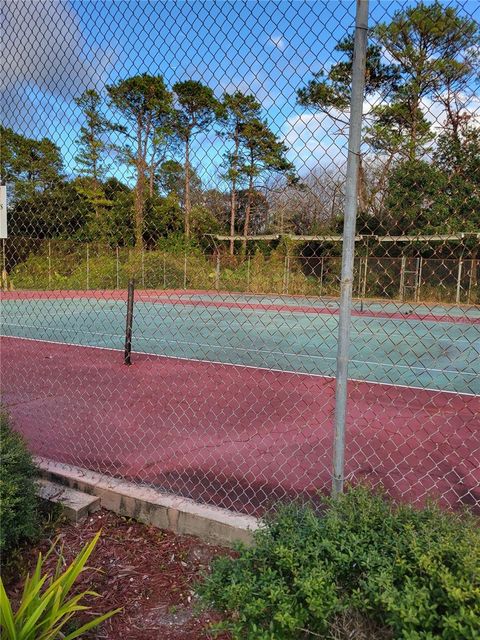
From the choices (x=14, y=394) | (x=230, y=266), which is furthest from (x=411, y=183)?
(x=230, y=266)

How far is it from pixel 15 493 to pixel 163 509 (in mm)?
749

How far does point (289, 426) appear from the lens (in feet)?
16.1

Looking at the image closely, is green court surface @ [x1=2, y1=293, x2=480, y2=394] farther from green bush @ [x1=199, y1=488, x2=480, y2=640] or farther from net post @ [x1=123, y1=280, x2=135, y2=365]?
green bush @ [x1=199, y1=488, x2=480, y2=640]

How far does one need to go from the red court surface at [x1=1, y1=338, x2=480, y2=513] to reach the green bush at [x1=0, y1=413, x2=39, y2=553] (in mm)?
1216

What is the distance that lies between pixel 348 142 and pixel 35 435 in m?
3.87

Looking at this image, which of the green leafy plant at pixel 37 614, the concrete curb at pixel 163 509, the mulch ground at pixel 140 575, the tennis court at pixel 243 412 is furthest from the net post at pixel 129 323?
the green leafy plant at pixel 37 614

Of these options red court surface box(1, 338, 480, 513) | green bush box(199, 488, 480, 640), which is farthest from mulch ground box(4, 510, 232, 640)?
red court surface box(1, 338, 480, 513)

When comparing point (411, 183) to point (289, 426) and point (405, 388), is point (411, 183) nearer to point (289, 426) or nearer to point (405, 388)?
point (289, 426)

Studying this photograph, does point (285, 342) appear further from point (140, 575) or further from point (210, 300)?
point (140, 575)

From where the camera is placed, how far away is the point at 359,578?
1.40 m

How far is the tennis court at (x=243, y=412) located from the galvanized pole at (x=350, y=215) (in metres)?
1.45

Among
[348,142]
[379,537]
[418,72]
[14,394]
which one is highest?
[418,72]

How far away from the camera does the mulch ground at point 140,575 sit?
194 centimetres

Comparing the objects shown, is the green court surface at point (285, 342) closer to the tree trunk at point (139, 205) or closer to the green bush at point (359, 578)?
the tree trunk at point (139, 205)
